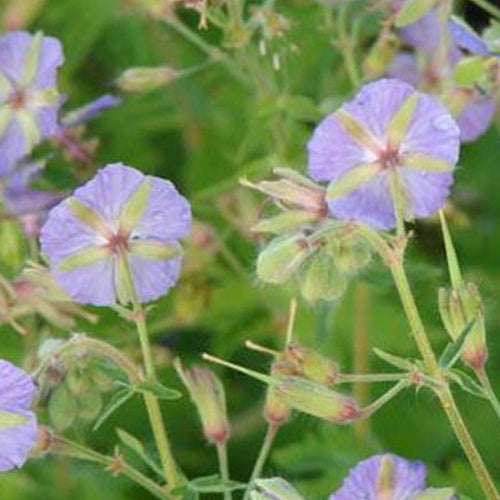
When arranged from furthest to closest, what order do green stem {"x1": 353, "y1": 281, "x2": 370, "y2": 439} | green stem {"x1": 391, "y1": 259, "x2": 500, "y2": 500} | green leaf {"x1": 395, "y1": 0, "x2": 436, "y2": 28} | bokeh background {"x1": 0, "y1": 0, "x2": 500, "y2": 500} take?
green stem {"x1": 353, "y1": 281, "x2": 370, "y2": 439}
bokeh background {"x1": 0, "y1": 0, "x2": 500, "y2": 500}
green leaf {"x1": 395, "y1": 0, "x2": 436, "y2": 28}
green stem {"x1": 391, "y1": 259, "x2": 500, "y2": 500}

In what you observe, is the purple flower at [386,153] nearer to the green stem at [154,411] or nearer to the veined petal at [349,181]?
the veined petal at [349,181]

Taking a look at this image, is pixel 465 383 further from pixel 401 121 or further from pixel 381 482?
pixel 401 121

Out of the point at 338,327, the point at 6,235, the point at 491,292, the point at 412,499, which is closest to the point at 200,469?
the point at 338,327

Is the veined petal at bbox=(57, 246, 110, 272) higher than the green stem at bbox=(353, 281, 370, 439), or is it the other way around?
the veined petal at bbox=(57, 246, 110, 272)

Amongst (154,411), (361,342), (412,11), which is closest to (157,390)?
(154,411)

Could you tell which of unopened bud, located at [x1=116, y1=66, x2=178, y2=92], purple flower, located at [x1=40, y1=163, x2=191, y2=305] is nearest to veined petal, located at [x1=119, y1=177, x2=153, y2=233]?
purple flower, located at [x1=40, y1=163, x2=191, y2=305]

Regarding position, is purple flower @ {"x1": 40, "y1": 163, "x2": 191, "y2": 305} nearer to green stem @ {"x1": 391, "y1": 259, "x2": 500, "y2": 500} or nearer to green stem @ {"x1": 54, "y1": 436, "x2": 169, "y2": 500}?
green stem @ {"x1": 54, "y1": 436, "x2": 169, "y2": 500}
